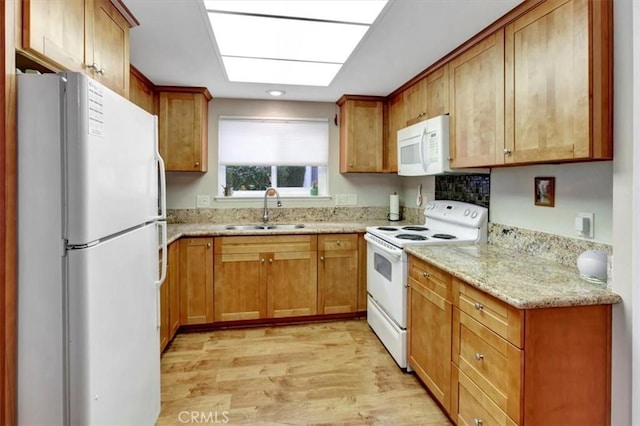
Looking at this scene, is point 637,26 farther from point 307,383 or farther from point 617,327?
point 307,383

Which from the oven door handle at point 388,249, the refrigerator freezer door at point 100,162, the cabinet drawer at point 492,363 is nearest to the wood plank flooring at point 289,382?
the cabinet drawer at point 492,363

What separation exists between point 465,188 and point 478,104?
82cm

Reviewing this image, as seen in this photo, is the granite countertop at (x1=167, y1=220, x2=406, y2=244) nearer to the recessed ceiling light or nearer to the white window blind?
the white window blind

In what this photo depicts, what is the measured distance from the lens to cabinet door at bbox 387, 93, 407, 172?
10.8 feet

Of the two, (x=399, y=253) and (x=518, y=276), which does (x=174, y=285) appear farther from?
(x=518, y=276)

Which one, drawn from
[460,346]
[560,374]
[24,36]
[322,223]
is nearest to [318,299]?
[322,223]

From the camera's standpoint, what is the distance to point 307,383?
2258 mm

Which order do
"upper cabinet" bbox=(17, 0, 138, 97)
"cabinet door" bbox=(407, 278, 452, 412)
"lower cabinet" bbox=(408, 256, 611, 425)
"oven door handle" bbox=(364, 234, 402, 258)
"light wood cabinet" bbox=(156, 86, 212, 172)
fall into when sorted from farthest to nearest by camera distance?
→ "light wood cabinet" bbox=(156, 86, 212, 172), "oven door handle" bbox=(364, 234, 402, 258), "cabinet door" bbox=(407, 278, 452, 412), "lower cabinet" bbox=(408, 256, 611, 425), "upper cabinet" bbox=(17, 0, 138, 97)

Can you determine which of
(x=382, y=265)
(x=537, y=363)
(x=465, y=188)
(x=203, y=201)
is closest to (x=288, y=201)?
(x=203, y=201)

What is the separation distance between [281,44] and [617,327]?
223 cm

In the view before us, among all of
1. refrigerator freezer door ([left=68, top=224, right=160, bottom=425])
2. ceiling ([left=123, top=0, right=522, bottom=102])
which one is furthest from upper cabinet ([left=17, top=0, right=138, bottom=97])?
refrigerator freezer door ([left=68, top=224, right=160, bottom=425])

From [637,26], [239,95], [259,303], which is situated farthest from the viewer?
[239,95]

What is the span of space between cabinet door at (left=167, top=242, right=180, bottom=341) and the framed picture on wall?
99.9 inches

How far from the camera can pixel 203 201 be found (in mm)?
3631
